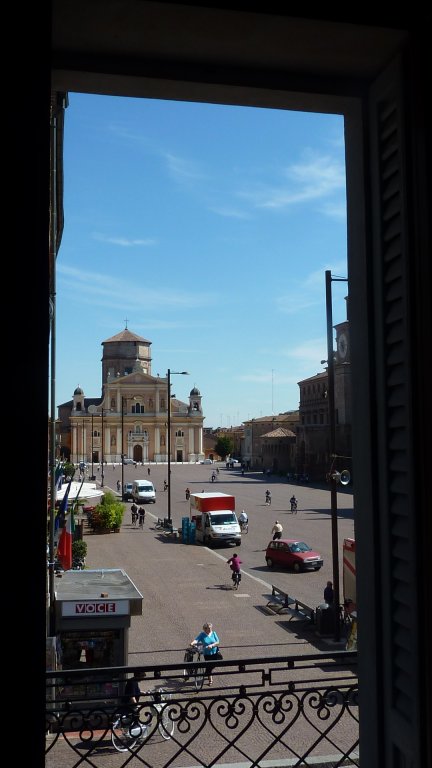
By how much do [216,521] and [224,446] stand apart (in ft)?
280

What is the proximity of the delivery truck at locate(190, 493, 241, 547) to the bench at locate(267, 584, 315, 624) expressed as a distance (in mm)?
9172

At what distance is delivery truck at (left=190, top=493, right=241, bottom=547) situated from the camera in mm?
27938

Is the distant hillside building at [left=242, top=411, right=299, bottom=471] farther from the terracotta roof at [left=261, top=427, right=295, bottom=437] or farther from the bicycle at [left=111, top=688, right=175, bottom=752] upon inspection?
the bicycle at [left=111, top=688, right=175, bottom=752]

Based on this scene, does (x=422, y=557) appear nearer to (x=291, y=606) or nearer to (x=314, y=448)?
(x=291, y=606)

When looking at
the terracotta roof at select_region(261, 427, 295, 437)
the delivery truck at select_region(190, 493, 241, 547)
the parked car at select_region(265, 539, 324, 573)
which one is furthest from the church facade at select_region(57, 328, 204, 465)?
the parked car at select_region(265, 539, 324, 573)

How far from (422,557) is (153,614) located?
15039 millimetres

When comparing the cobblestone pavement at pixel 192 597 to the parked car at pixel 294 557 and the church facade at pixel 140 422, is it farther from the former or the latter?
the church facade at pixel 140 422

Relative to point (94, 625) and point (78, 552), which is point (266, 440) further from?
point (94, 625)

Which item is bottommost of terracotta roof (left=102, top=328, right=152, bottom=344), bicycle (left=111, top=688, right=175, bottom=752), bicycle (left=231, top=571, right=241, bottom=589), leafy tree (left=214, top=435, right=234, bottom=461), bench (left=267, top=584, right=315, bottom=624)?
bench (left=267, top=584, right=315, bottom=624)

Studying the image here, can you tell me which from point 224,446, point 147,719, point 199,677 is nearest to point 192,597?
point 199,677

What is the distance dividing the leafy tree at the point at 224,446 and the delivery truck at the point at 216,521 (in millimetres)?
83690

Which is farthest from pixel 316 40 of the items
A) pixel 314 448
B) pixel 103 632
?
pixel 314 448

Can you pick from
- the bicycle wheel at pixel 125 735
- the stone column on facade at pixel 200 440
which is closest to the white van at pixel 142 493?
the bicycle wheel at pixel 125 735

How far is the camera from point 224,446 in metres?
113
